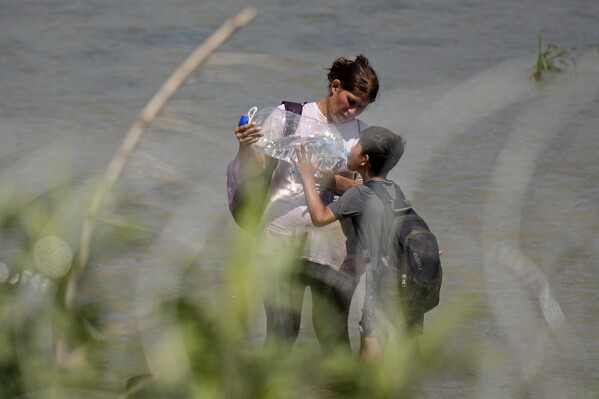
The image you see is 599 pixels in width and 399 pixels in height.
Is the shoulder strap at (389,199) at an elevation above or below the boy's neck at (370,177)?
below

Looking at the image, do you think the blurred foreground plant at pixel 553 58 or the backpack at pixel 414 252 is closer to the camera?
the backpack at pixel 414 252

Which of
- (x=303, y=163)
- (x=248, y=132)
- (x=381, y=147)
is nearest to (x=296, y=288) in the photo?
(x=248, y=132)

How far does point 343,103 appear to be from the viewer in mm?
4176

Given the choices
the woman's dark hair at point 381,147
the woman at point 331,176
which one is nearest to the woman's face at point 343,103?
the woman at point 331,176

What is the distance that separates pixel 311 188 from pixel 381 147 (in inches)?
10.5

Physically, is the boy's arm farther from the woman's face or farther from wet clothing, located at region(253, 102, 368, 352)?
wet clothing, located at region(253, 102, 368, 352)

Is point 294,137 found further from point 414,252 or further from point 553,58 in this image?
point 553,58

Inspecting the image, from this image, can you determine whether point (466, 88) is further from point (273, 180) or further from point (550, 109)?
point (550, 109)

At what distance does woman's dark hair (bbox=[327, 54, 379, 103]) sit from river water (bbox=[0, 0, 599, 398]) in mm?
185

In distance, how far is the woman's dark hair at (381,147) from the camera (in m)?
4.01

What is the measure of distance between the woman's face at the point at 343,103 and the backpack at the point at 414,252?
0.84 ft

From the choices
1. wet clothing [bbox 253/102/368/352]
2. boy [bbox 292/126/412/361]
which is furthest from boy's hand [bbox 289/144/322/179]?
wet clothing [bbox 253/102/368/352]

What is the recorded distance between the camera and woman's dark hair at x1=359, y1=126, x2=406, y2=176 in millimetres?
4008

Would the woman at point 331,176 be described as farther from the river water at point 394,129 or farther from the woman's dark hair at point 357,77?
the river water at point 394,129
